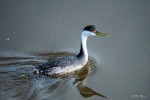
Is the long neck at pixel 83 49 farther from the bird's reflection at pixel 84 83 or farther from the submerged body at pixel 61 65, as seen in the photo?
the bird's reflection at pixel 84 83

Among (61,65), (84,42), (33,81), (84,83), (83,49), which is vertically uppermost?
(84,42)

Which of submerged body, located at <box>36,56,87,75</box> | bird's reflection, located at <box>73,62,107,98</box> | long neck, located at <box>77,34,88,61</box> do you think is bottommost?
bird's reflection, located at <box>73,62,107,98</box>

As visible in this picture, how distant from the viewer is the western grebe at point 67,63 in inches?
326

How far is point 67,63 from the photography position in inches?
340

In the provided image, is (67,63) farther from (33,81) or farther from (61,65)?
(33,81)

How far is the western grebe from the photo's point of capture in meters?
8.29

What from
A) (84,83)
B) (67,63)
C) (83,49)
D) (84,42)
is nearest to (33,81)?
(67,63)

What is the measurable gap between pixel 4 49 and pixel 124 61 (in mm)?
3188

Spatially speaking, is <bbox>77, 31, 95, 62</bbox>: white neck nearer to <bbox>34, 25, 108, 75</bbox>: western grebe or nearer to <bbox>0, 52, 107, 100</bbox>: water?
<bbox>34, 25, 108, 75</bbox>: western grebe

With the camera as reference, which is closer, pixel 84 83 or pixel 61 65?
pixel 84 83

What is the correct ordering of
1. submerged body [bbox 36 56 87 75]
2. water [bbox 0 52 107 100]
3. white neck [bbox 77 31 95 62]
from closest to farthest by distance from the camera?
water [bbox 0 52 107 100], submerged body [bbox 36 56 87 75], white neck [bbox 77 31 95 62]

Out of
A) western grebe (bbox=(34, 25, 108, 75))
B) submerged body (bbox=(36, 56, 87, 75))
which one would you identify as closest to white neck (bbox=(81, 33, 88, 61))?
western grebe (bbox=(34, 25, 108, 75))

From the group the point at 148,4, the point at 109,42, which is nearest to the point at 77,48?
the point at 109,42

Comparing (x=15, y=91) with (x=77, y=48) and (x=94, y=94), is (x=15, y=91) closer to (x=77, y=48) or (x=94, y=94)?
(x=94, y=94)
